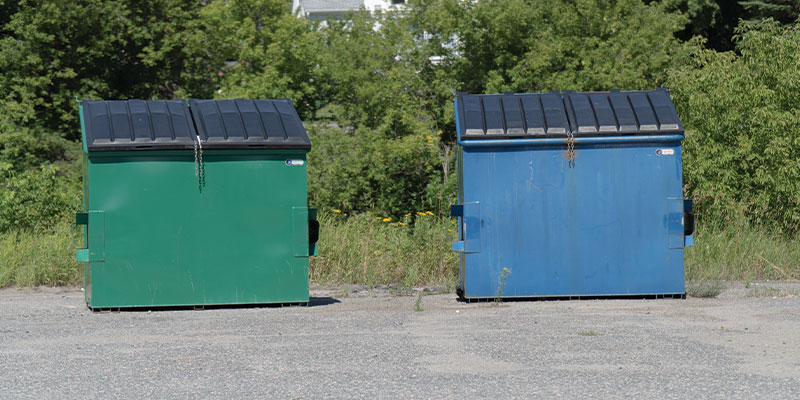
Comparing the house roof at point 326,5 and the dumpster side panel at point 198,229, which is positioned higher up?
the house roof at point 326,5

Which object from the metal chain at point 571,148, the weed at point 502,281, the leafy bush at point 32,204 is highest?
the metal chain at point 571,148

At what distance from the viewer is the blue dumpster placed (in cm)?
878

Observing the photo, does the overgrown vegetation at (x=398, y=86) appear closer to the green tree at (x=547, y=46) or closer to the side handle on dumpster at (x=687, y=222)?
the green tree at (x=547, y=46)

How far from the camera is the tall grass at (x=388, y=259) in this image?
1086 cm

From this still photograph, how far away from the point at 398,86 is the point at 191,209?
10373 mm

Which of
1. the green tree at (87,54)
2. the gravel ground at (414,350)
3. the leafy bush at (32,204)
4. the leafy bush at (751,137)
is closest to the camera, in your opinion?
the gravel ground at (414,350)

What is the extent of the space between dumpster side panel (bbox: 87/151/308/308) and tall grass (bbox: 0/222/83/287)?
225 centimetres

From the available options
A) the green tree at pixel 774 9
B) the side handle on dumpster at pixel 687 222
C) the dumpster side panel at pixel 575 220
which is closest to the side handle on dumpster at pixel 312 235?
the dumpster side panel at pixel 575 220

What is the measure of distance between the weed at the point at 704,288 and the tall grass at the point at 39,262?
6582mm

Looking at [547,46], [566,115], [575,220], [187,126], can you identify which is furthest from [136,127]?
[547,46]

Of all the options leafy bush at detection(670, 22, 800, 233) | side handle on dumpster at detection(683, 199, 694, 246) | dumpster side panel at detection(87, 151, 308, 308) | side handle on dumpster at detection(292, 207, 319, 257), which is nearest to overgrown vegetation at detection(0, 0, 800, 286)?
leafy bush at detection(670, 22, 800, 233)

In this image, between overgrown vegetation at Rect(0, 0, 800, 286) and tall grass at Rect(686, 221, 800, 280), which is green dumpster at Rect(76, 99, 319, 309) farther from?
tall grass at Rect(686, 221, 800, 280)

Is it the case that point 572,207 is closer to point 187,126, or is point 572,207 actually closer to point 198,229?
point 198,229

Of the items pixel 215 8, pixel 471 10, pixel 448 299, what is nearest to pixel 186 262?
pixel 448 299
